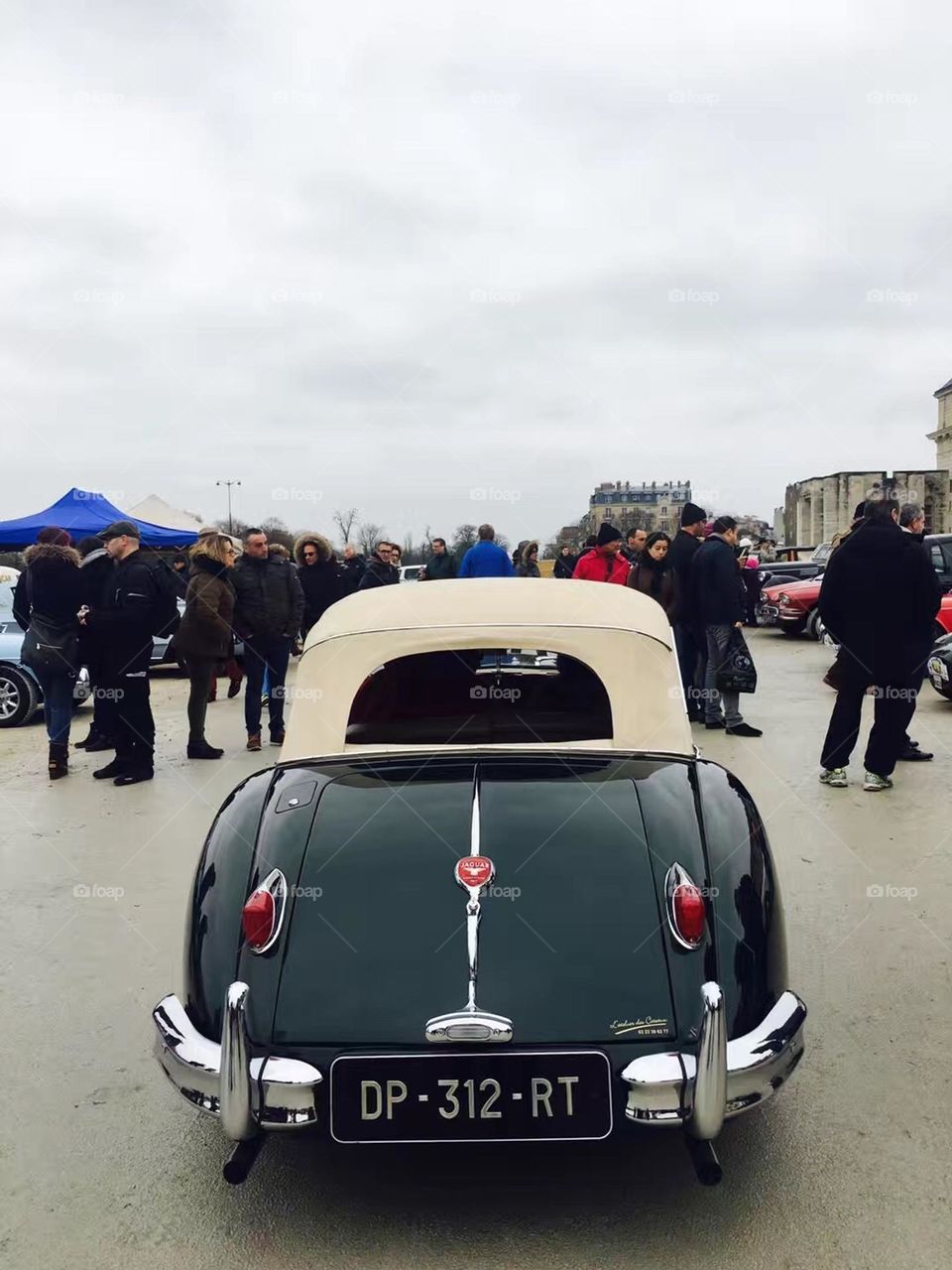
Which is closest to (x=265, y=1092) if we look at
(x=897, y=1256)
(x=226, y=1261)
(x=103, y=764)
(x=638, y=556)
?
(x=226, y=1261)

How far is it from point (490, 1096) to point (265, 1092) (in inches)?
21.2

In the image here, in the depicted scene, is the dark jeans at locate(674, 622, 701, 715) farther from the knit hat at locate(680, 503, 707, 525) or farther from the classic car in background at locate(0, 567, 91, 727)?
the classic car in background at locate(0, 567, 91, 727)

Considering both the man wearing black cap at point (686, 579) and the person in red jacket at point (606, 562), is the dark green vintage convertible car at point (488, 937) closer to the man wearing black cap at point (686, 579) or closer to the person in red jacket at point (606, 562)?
the man wearing black cap at point (686, 579)

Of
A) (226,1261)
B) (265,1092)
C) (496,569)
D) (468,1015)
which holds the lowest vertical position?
(226,1261)

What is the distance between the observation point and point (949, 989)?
425cm

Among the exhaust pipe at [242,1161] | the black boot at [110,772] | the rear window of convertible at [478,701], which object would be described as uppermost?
the rear window of convertible at [478,701]

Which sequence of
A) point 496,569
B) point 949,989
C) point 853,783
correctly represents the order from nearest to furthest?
1. point 949,989
2. point 853,783
3. point 496,569

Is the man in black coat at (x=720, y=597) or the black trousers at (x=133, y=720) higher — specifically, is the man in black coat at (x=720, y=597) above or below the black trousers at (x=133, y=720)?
above

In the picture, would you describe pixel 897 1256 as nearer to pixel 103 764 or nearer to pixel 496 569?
A: pixel 103 764

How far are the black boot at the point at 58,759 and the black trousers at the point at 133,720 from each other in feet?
1.69

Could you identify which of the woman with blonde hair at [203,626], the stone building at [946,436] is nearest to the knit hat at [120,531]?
the woman with blonde hair at [203,626]

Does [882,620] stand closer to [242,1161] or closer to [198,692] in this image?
[198,692]

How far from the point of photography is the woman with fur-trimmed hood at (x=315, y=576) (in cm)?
1151

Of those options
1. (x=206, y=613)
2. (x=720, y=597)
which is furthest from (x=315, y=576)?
(x=720, y=597)
